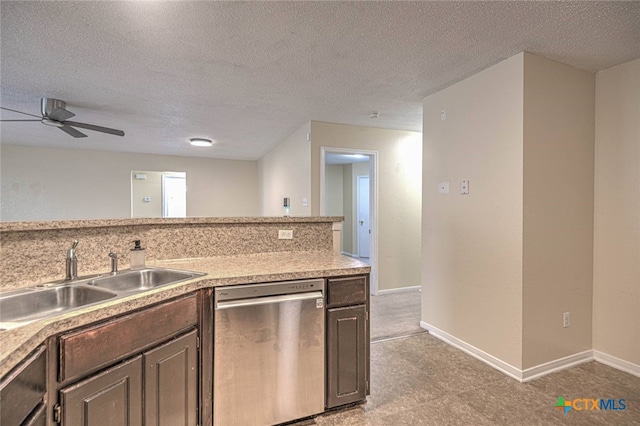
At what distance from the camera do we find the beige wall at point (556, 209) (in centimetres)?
226

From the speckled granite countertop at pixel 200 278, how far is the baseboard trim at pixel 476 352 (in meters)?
1.45

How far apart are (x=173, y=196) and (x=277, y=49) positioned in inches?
248

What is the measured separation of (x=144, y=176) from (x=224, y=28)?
596 centimetres

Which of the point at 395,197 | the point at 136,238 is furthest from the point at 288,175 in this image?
the point at 136,238

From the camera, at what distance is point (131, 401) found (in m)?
1.29

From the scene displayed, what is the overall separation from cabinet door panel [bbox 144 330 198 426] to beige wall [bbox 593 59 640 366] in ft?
10.2

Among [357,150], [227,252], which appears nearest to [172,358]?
[227,252]

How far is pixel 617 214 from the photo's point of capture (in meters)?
2.43

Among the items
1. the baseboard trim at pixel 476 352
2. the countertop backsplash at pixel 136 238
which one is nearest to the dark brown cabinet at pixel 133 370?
the countertop backsplash at pixel 136 238

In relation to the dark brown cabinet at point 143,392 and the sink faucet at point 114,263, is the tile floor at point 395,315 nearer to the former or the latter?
the dark brown cabinet at point 143,392

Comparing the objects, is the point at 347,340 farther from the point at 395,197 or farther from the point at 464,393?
the point at 395,197

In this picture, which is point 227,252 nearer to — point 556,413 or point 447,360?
point 447,360

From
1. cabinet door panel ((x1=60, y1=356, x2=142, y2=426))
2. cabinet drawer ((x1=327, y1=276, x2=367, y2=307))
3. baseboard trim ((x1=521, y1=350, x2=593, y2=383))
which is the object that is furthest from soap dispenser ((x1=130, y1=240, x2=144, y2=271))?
baseboard trim ((x1=521, y1=350, x2=593, y2=383))

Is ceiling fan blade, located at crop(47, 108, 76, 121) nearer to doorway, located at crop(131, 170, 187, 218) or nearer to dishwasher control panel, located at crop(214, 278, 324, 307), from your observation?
dishwasher control panel, located at crop(214, 278, 324, 307)
